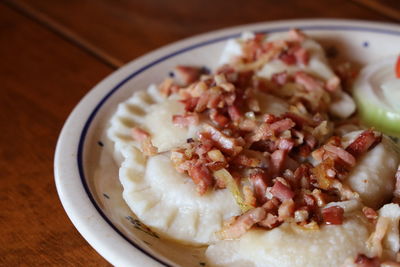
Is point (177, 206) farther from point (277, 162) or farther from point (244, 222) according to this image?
point (277, 162)

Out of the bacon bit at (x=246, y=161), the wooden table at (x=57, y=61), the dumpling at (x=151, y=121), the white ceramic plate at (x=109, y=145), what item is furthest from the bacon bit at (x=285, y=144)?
the wooden table at (x=57, y=61)

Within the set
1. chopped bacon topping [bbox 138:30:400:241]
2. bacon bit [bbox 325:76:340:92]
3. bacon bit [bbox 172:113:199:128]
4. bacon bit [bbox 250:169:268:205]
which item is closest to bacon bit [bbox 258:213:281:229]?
chopped bacon topping [bbox 138:30:400:241]

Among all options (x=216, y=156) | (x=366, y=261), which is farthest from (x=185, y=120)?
(x=366, y=261)

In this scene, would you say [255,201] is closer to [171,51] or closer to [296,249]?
[296,249]

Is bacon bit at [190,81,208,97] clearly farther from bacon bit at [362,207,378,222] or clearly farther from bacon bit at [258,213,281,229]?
bacon bit at [362,207,378,222]

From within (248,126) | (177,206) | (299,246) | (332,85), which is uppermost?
(332,85)

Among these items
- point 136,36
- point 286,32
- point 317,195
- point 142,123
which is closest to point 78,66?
point 136,36
